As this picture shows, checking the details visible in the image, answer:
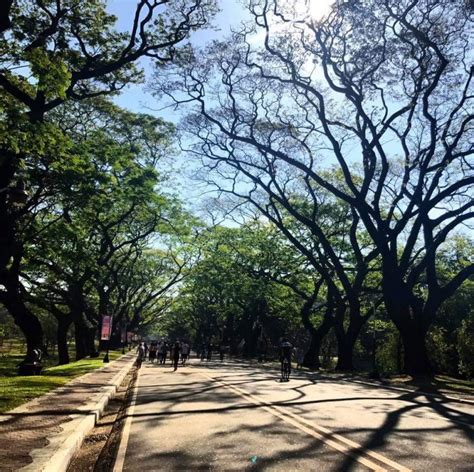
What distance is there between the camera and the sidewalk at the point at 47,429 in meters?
6.04

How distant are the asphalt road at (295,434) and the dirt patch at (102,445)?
0.20 metres

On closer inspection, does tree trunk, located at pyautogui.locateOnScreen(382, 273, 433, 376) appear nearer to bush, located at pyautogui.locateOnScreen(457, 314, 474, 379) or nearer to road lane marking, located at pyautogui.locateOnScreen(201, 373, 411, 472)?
bush, located at pyautogui.locateOnScreen(457, 314, 474, 379)

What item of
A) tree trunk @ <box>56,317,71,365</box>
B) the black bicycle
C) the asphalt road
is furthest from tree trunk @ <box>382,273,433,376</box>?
tree trunk @ <box>56,317,71,365</box>

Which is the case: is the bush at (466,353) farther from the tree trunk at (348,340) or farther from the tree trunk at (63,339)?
the tree trunk at (63,339)

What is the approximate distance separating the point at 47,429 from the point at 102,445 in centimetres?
99

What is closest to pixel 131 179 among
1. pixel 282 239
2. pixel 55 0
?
pixel 55 0

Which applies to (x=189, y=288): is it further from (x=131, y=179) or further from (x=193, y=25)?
(x=193, y=25)

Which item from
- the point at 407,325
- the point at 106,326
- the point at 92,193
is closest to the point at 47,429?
the point at 92,193

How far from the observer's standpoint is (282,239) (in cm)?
4219

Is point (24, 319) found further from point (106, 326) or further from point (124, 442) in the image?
point (124, 442)

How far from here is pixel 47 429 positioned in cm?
809

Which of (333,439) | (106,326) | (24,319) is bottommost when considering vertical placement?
(333,439)

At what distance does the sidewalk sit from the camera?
19.8ft

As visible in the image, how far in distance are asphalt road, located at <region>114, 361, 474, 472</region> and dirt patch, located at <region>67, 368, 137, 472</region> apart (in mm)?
195
